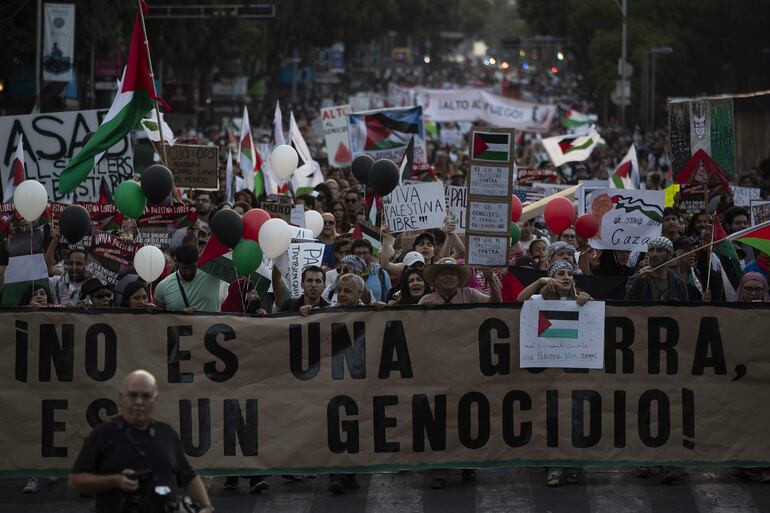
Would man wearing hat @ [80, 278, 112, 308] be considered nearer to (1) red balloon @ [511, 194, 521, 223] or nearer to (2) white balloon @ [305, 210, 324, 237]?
(2) white balloon @ [305, 210, 324, 237]

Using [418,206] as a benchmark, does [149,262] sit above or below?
below

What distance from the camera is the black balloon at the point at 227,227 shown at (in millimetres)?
10836

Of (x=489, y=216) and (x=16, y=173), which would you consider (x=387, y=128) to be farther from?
(x=489, y=216)

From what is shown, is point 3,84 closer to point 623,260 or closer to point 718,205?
point 718,205

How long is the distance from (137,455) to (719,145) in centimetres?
868

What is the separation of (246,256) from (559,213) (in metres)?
3.66

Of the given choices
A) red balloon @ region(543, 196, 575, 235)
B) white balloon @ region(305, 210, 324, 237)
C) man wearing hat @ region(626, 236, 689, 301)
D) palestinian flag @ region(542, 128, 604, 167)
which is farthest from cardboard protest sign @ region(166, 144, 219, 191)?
palestinian flag @ region(542, 128, 604, 167)

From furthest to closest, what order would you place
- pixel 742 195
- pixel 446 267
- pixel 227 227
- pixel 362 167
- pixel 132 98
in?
pixel 742 195 < pixel 362 167 < pixel 132 98 < pixel 227 227 < pixel 446 267

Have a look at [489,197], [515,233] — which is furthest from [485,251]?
[515,233]

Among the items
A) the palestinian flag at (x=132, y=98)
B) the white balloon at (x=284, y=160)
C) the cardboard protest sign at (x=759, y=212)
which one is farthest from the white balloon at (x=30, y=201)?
the cardboard protest sign at (x=759, y=212)

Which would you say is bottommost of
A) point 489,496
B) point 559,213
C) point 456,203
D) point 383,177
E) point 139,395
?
point 489,496

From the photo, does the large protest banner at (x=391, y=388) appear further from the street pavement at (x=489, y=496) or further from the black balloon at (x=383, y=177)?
the black balloon at (x=383, y=177)

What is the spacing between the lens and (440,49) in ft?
623

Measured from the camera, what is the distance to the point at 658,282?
1096 centimetres
